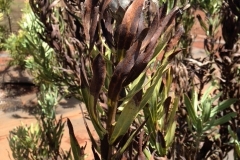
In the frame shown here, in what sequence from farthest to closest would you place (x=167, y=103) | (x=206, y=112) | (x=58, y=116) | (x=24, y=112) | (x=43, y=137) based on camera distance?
(x=24, y=112)
(x=58, y=116)
(x=43, y=137)
(x=206, y=112)
(x=167, y=103)

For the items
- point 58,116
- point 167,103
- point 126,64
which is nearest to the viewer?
point 126,64

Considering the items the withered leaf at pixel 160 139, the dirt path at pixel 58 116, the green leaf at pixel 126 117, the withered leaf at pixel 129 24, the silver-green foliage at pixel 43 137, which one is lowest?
the dirt path at pixel 58 116

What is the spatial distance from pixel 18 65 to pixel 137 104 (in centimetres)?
424

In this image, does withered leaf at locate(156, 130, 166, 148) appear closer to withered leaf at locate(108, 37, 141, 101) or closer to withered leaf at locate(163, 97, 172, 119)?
withered leaf at locate(163, 97, 172, 119)

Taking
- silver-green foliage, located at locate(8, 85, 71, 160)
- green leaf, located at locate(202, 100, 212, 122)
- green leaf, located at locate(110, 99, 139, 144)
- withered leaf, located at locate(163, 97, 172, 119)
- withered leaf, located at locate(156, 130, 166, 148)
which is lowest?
silver-green foliage, located at locate(8, 85, 71, 160)

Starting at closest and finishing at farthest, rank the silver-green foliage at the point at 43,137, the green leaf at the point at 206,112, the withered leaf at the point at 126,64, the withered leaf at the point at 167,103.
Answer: the withered leaf at the point at 126,64, the withered leaf at the point at 167,103, the green leaf at the point at 206,112, the silver-green foliage at the point at 43,137

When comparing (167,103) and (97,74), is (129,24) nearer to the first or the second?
(97,74)

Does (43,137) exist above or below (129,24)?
below

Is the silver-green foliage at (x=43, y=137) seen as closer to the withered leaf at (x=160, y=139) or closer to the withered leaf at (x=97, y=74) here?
the withered leaf at (x=160, y=139)

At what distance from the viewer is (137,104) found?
0.52 metres

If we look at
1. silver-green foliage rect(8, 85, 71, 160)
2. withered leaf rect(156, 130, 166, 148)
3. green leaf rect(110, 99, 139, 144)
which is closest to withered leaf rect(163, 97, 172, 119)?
withered leaf rect(156, 130, 166, 148)

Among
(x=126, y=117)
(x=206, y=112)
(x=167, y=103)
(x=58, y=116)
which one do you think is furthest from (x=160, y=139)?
(x=58, y=116)

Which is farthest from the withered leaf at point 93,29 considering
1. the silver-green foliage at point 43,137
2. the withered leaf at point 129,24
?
the silver-green foliage at point 43,137

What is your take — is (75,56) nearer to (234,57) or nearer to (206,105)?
(206,105)
